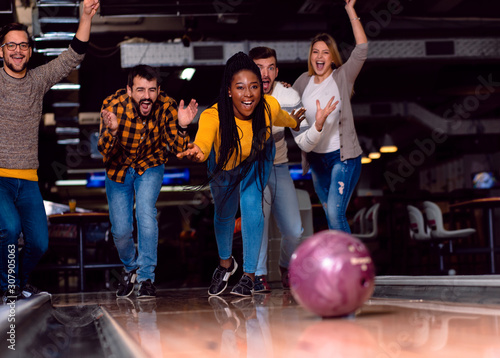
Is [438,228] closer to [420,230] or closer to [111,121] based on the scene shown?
[420,230]

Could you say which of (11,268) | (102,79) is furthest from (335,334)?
(102,79)

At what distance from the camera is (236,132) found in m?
2.80

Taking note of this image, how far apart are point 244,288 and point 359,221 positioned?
550 cm

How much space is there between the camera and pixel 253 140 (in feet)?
9.35

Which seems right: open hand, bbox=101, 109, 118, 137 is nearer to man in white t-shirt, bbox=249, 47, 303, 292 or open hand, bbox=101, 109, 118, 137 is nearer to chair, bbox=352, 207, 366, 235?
man in white t-shirt, bbox=249, 47, 303, 292

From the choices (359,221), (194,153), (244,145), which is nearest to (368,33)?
(359,221)

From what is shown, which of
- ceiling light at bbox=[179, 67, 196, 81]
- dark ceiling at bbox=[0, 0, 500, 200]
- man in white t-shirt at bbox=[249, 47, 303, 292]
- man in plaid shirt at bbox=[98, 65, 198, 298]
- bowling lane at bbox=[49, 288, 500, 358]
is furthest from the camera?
ceiling light at bbox=[179, 67, 196, 81]

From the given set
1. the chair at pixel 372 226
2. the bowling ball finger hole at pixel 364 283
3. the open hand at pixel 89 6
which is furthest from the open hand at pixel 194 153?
the chair at pixel 372 226

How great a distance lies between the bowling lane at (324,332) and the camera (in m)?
1.09

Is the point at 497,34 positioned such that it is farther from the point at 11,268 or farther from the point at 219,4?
the point at 11,268

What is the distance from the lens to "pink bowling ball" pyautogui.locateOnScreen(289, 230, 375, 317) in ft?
4.70

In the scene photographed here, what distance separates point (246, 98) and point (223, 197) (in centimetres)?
51

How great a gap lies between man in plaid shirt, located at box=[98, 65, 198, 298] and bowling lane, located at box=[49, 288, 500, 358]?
47.0 inches

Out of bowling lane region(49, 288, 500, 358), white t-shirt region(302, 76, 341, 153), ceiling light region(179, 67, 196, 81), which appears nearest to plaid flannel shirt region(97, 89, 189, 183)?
white t-shirt region(302, 76, 341, 153)
